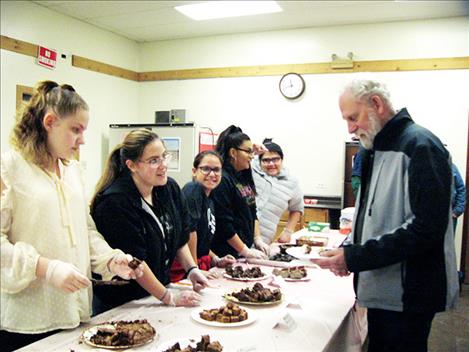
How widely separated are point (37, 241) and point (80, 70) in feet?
15.0

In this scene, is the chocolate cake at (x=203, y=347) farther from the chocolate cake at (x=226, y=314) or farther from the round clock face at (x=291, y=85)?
the round clock face at (x=291, y=85)

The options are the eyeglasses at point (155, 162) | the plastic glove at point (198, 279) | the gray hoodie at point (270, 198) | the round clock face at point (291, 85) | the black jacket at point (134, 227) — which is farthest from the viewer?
the round clock face at point (291, 85)

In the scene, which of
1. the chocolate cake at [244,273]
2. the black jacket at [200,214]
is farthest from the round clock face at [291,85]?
the chocolate cake at [244,273]

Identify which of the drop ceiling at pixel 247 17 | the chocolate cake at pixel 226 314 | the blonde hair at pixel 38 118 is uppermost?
the drop ceiling at pixel 247 17

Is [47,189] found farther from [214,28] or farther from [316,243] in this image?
[214,28]

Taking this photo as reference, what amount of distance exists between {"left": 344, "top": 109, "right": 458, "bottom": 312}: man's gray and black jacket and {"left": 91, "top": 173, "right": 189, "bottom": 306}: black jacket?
76cm

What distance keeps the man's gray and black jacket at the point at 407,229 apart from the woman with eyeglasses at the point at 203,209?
965mm

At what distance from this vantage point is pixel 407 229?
1441mm

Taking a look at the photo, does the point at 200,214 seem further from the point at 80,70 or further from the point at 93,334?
the point at 80,70

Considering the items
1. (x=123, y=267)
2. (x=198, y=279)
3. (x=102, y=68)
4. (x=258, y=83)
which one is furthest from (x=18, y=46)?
(x=123, y=267)

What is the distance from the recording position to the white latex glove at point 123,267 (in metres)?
1.58

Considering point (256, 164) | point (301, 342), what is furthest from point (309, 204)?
point (301, 342)

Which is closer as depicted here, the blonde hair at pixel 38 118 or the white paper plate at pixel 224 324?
the blonde hair at pixel 38 118

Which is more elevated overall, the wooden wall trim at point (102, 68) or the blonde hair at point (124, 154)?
the wooden wall trim at point (102, 68)
